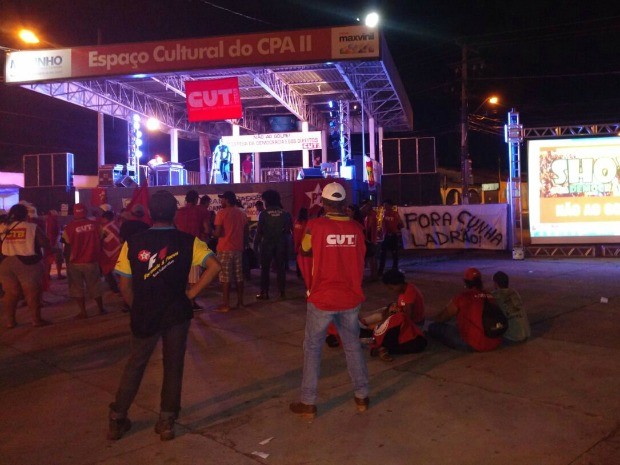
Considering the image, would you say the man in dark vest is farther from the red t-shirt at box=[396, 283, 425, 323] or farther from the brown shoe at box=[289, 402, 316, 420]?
the red t-shirt at box=[396, 283, 425, 323]

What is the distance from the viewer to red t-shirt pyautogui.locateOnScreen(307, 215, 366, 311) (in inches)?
161

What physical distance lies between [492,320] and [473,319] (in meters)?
0.19

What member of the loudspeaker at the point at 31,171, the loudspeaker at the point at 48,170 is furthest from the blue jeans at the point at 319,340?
the loudspeaker at the point at 31,171

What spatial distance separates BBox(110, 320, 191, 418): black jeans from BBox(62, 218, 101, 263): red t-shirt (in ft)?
16.3

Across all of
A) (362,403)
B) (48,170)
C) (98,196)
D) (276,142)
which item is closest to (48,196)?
(48,170)

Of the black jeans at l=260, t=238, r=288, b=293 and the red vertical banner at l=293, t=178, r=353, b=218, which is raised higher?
the red vertical banner at l=293, t=178, r=353, b=218

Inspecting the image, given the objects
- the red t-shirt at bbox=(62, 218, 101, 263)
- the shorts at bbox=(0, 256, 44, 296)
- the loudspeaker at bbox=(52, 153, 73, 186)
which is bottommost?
the shorts at bbox=(0, 256, 44, 296)

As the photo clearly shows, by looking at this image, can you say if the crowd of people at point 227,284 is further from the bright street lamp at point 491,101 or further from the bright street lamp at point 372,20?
the bright street lamp at point 491,101

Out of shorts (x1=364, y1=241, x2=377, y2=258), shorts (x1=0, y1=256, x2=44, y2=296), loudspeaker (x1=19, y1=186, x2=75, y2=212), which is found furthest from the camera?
loudspeaker (x1=19, y1=186, x2=75, y2=212)

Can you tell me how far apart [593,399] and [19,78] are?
18.4 m

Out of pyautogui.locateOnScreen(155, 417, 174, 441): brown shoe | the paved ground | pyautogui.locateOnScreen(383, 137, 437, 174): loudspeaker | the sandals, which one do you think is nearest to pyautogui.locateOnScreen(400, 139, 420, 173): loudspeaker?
pyautogui.locateOnScreen(383, 137, 437, 174): loudspeaker

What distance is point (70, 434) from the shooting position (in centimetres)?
411

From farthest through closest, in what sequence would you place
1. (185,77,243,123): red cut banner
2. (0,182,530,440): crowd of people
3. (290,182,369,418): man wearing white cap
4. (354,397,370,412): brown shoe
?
1. (185,77,243,123): red cut banner
2. (354,397,370,412): brown shoe
3. (290,182,369,418): man wearing white cap
4. (0,182,530,440): crowd of people

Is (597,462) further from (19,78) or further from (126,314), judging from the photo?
(19,78)
